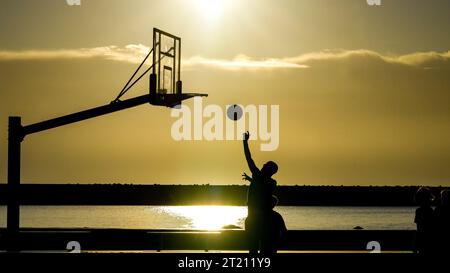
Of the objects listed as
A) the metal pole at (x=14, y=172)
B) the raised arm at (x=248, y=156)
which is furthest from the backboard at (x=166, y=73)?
the raised arm at (x=248, y=156)

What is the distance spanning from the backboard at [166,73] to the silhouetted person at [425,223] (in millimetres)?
13000

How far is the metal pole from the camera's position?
20.8 metres

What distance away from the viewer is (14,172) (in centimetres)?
2109

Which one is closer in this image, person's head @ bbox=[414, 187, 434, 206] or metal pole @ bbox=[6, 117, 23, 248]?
person's head @ bbox=[414, 187, 434, 206]

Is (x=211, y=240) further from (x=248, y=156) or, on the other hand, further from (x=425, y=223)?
(x=425, y=223)

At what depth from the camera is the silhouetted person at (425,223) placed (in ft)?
37.2

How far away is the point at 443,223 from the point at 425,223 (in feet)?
0.68

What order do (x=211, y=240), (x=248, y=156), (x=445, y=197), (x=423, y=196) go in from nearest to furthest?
(x=423, y=196) → (x=445, y=197) → (x=248, y=156) → (x=211, y=240)

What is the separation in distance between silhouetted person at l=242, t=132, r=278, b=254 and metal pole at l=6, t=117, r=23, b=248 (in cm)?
1008

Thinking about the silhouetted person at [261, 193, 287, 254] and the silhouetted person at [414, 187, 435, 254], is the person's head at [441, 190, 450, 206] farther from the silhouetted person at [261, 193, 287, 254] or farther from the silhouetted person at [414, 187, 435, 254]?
the silhouetted person at [261, 193, 287, 254]

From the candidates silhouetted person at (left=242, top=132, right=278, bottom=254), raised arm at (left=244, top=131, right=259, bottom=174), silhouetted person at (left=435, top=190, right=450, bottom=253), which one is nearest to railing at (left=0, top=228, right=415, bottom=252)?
raised arm at (left=244, top=131, right=259, bottom=174)

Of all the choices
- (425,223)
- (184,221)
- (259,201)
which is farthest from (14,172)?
(184,221)
